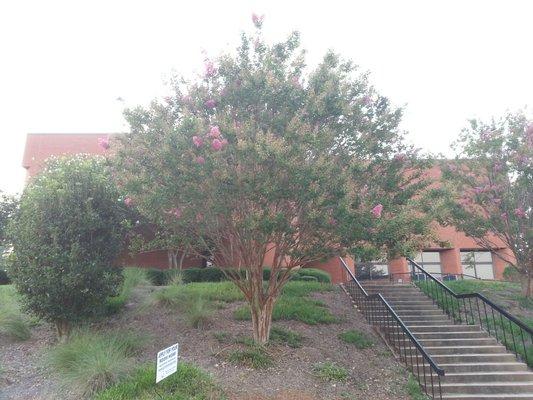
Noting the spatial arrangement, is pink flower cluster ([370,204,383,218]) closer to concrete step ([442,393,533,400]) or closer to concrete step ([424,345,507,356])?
concrete step ([442,393,533,400])

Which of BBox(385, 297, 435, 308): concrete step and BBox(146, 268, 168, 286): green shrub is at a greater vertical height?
BBox(146, 268, 168, 286): green shrub

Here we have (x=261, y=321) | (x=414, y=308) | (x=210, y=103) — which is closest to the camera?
(x=210, y=103)

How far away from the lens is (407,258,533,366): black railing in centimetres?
952

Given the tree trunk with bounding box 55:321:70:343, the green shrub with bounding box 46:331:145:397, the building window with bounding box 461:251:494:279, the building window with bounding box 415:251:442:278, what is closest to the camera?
the green shrub with bounding box 46:331:145:397

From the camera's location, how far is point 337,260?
1988cm

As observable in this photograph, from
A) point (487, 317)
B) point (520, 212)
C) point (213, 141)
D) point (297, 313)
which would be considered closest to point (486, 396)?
point (487, 317)

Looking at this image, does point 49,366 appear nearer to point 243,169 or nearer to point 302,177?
point 243,169

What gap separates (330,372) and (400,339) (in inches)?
108

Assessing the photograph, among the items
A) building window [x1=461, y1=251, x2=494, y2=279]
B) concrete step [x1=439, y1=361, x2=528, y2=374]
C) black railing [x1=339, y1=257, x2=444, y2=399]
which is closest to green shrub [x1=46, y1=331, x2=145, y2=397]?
black railing [x1=339, y1=257, x2=444, y2=399]

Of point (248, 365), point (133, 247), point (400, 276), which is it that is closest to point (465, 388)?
point (248, 365)

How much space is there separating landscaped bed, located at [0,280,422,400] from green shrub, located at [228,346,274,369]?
18 millimetres

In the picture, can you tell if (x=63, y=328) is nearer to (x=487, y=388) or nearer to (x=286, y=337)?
(x=286, y=337)

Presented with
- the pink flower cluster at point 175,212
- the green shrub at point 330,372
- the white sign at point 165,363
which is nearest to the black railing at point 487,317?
the green shrub at point 330,372

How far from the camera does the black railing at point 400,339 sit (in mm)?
7949
